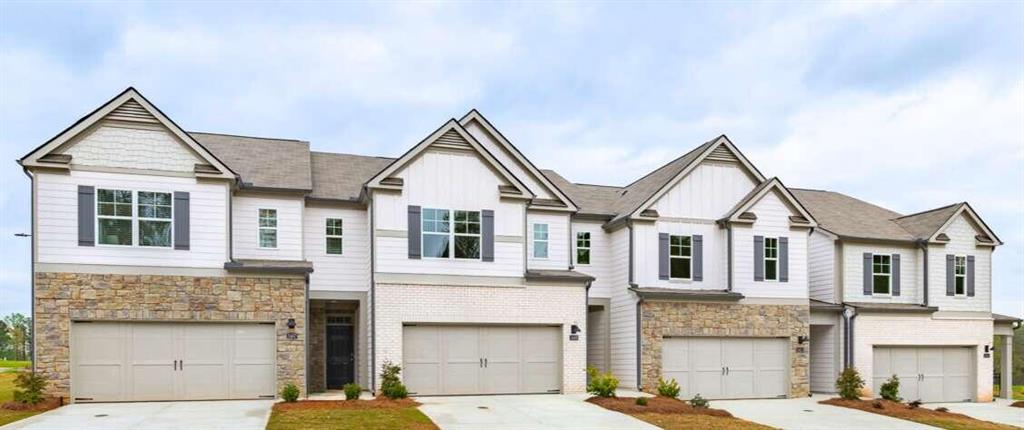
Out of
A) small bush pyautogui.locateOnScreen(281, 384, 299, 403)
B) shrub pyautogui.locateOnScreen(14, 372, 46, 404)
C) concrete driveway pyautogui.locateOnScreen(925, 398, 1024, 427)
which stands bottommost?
concrete driveway pyautogui.locateOnScreen(925, 398, 1024, 427)

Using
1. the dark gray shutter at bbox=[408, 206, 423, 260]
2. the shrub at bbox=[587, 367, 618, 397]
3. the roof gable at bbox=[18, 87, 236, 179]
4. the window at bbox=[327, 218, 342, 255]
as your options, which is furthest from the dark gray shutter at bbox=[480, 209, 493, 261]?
the roof gable at bbox=[18, 87, 236, 179]

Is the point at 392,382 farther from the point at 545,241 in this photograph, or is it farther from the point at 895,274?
the point at 895,274

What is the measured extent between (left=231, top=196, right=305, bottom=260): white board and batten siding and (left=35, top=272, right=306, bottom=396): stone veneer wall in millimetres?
1350

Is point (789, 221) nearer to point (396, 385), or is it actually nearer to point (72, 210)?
point (396, 385)

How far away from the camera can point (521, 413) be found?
18.2 meters

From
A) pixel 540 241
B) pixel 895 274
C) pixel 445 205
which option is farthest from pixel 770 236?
pixel 445 205

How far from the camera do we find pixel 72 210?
19.0m

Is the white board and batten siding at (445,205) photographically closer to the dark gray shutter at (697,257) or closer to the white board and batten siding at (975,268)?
the dark gray shutter at (697,257)

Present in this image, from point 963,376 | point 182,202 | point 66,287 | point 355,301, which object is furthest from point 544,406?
point 963,376

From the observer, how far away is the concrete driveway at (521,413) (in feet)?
54.1

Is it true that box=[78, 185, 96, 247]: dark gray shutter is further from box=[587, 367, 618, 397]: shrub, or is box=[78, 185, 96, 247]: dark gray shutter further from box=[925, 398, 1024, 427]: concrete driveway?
box=[925, 398, 1024, 427]: concrete driveway

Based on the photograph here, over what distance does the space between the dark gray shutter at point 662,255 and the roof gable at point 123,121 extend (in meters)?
13.0

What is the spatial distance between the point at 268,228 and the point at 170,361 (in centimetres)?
430

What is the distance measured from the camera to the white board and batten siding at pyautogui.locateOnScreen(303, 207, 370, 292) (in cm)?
2214
